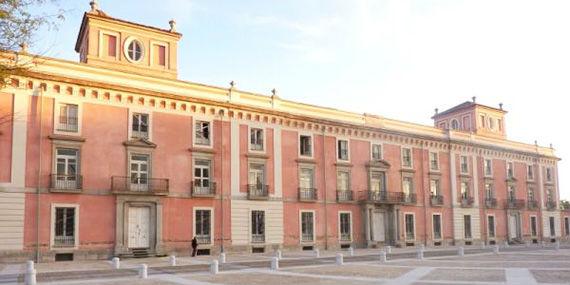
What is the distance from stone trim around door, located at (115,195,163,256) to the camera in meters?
30.3

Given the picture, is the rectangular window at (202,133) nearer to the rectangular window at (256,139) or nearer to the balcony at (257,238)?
the rectangular window at (256,139)

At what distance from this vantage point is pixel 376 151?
143 ft

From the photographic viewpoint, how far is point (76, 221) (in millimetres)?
29344

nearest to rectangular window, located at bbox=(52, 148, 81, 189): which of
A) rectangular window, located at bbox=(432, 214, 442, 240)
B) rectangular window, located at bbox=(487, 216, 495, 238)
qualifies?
rectangular window, located at bbox=(432, 214, 442, 240)

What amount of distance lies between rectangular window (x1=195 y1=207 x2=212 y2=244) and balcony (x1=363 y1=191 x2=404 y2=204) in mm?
12882

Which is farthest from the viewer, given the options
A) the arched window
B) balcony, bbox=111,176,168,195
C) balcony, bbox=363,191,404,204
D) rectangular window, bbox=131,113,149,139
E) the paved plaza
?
the arched window

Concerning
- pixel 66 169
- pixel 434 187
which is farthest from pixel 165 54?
pixel 434 187

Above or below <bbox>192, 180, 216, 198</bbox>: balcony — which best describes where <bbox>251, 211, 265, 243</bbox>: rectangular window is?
below

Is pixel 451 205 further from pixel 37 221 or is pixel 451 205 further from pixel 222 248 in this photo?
pixel 37 221

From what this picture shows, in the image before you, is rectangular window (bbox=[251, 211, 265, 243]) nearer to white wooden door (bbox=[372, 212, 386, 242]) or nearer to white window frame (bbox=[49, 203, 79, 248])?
white wooden door (bbox=[372, 212, 386, 242])

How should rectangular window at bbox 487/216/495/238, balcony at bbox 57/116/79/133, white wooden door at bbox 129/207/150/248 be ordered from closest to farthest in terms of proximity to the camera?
balcony at bbox 57/116/79/133, white wooden door at bbox 129/207/150/248, rectangular window at bbox 487/216/495/238

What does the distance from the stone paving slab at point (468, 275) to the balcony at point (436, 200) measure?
25.2 metres

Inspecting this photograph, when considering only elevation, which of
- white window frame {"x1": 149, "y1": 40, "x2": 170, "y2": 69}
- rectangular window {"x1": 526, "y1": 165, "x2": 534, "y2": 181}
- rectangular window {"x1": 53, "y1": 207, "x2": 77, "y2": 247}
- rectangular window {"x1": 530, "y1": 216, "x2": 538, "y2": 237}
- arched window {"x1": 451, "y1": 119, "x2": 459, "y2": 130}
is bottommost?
rectangular window {"x1": 530, "y1": 216, "x2": 538, "y2": 237}

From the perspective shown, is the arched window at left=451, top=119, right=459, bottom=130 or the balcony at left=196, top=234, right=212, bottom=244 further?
the arched window at left=451, top=119, right=459, bottom=130
